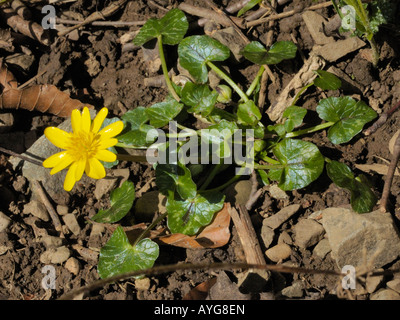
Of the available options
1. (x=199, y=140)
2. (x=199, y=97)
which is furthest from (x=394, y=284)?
(x=199, y=97)

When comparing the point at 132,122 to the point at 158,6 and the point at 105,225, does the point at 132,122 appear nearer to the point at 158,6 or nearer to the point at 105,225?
the point at 105,225

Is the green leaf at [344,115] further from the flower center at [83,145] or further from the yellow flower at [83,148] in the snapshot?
the flower center at [83,145]

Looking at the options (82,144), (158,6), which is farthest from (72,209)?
(158,6)

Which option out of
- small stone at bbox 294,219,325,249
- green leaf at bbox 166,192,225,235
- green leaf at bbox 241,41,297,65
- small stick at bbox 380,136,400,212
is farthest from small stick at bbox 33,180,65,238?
small stick at bbox 380,136,400,212

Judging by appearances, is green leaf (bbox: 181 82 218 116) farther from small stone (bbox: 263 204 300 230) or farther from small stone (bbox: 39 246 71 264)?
small stone (bbox: 39 246 71 264)

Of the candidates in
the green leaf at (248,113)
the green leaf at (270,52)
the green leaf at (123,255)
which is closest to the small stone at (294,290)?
the green leaf at (123,255)

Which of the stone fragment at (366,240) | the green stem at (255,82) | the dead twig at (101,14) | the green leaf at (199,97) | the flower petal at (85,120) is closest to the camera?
the stone fragment at (366,240)
